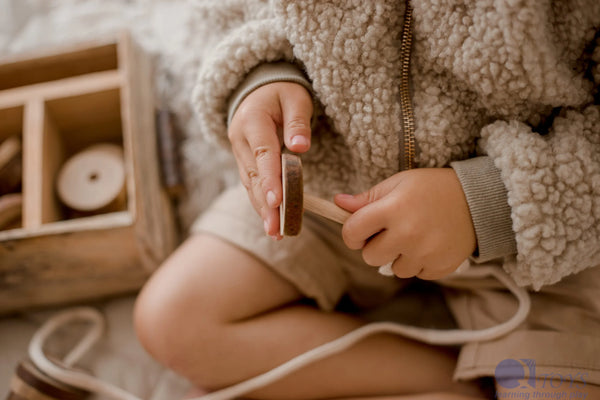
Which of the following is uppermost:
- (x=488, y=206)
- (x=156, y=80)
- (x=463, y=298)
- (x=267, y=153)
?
(x=156, y=80)

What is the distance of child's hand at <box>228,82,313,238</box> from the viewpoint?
368mm

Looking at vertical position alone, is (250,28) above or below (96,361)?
above

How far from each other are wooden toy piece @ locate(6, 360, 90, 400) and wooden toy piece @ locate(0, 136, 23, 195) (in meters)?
0.25

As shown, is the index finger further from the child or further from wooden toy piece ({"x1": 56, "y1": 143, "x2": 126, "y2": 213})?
wooden toy piece ({"x1": 56, "y1": 143, "x2": 126, "y2": 213})

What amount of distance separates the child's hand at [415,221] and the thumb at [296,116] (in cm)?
6

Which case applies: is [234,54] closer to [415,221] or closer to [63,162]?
[415,221]

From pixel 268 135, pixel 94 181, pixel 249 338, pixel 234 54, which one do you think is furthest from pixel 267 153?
pixel 94 181

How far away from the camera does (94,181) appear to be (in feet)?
2.12

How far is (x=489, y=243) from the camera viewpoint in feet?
1.35

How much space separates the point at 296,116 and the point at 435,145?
0.13 meters

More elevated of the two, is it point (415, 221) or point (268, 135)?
point (268, 135)

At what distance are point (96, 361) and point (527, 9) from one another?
2.12 ft

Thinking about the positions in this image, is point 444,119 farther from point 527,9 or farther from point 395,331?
point 395,331

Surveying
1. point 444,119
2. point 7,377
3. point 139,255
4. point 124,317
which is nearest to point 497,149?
point 444,119
